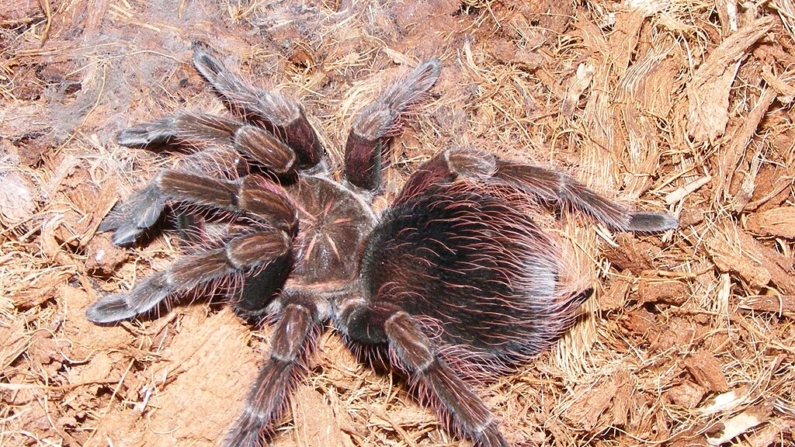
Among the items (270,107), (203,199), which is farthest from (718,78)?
(203,199)

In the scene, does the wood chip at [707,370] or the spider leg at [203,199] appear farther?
the wood chip at [707,370]

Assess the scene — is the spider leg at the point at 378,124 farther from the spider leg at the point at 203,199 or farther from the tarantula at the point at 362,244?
the spider leg at the point at 203,199

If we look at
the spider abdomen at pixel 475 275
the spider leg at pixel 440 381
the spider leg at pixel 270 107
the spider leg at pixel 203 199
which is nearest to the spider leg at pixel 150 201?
the spider leg at pixel 203 199

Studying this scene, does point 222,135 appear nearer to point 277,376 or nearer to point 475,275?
point 277,376

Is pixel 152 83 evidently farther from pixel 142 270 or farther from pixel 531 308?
pixel 531 308

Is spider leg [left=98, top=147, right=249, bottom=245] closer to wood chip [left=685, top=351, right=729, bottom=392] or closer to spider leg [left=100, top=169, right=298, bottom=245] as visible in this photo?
spider leg [left=100, top=169, right=298, bottom=245]

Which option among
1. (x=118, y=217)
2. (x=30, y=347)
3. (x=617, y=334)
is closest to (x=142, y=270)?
(x=118, y=217)

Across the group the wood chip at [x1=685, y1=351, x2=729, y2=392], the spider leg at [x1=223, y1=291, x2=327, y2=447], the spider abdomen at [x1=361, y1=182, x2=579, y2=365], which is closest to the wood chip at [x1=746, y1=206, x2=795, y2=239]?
the wood chip at [x1=685, y1=351, x2=729, y2=392]
